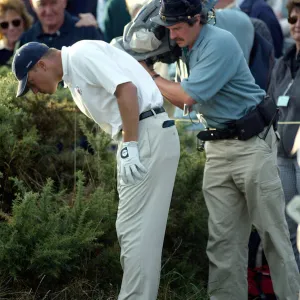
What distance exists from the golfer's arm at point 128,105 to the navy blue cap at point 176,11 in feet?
2.38

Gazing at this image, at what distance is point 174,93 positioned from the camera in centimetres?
582

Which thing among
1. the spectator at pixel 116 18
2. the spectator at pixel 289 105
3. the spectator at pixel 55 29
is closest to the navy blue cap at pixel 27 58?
the spectator at pixel 289 105

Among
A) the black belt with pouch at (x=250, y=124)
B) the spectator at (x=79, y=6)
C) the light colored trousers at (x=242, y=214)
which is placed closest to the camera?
the black belt with pouch at (x=250, y=124)

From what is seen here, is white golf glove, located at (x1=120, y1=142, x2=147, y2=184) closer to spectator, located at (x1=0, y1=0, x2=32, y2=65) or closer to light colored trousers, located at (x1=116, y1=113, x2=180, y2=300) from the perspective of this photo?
light colored trousers, located at (x1=116, y1=113, x2=180, y2=300)

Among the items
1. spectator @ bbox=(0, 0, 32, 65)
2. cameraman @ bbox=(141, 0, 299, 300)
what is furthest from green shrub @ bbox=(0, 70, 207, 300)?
spectator @ bbox=(0, 0, 32, 65)

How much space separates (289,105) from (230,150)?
3.64ft

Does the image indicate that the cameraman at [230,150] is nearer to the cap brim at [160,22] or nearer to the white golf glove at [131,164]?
the cap brim at [160,22]

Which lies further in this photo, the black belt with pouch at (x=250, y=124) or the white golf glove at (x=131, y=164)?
the black belt with pouch at (x=250, y=124)

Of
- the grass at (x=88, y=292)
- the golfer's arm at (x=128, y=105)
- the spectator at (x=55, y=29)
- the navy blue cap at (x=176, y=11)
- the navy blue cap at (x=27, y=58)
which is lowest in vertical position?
the grass at (x=88, y=292)

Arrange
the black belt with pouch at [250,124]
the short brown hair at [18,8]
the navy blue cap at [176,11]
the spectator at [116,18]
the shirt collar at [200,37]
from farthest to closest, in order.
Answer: the spectator at [116,18]
the short brown hair at [18,8]
the black belt with pouch at [250,124]
the shirt collar at [200,37]
the navy blue cap at [176,11]

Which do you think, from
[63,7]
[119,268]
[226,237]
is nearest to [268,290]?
[226,237]

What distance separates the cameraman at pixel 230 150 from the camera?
570cm

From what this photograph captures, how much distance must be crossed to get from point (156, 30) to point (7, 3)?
293 centimetres

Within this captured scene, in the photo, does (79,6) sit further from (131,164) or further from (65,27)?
(131,164)
